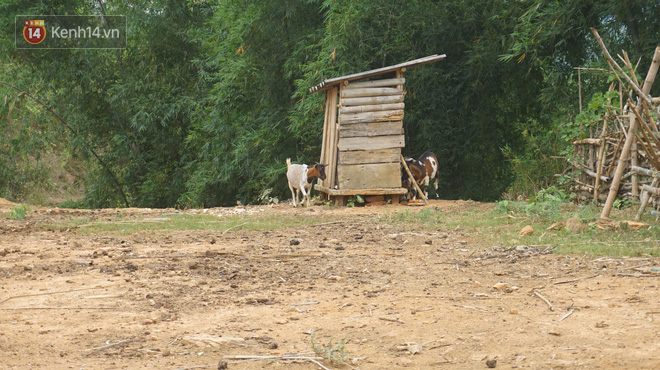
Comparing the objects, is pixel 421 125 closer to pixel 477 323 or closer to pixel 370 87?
pixel 370 87

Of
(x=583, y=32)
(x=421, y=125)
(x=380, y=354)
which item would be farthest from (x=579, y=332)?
(x=421, y=125)

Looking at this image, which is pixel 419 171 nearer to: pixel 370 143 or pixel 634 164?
pixel 370 143

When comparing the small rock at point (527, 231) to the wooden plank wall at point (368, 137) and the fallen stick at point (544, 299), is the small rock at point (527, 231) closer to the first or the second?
the fallen stick at point (544, 299)

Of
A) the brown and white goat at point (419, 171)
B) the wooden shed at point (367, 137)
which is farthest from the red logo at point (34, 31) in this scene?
the brown and white goat at point (419, 171)

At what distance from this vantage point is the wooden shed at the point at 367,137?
1264 cm

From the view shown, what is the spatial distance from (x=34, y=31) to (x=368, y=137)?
1096 centimetres

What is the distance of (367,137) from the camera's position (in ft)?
41.8

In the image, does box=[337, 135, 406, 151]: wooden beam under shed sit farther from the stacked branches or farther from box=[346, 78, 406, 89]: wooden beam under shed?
the stacked branches

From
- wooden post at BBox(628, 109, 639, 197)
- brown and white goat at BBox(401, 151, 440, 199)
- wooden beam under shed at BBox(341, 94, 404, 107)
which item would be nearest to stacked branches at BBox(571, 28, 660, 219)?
wooden post at BBox(628, 109, 639, 197)

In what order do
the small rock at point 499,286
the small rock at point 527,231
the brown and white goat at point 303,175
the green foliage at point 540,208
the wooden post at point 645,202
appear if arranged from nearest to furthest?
the small rock at point 499,286, the small rock at point 527,231, the wooden post at point 645,202, the green foliage at point 540,208, the brown and white goat at point 303,175

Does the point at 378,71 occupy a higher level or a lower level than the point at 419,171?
higher

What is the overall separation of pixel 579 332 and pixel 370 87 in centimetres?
939

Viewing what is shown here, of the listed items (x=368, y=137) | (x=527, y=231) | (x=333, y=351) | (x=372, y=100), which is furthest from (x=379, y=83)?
(x=333, y=351)

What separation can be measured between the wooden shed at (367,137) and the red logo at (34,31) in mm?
9749
